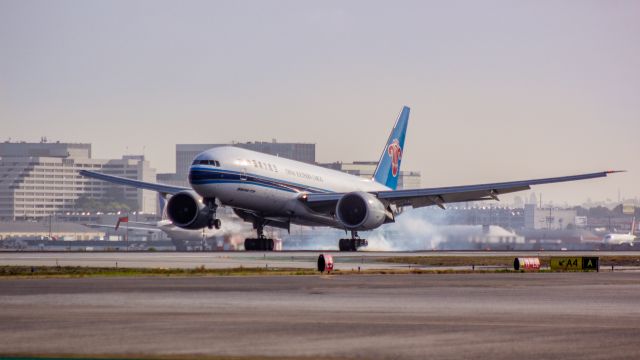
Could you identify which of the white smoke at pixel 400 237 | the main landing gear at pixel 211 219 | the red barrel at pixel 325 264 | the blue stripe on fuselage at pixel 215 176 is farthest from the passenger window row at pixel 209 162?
the red barrel at pixel 325 264

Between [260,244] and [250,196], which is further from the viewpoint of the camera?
[260,244]

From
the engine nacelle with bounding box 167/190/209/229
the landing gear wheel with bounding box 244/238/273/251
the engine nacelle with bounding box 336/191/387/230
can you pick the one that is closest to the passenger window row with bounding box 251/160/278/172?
A: the engine nacelle with bounding box 336/191/387/230

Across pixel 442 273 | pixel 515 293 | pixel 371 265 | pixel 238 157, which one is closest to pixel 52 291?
pixel 515 293

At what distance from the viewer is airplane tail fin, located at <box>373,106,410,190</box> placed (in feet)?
318

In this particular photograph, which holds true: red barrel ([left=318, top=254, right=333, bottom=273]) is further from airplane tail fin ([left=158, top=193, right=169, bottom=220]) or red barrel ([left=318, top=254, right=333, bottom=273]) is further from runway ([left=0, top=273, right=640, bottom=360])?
airplane tail fin ([left=158, top=193, right=169, bottom=220])

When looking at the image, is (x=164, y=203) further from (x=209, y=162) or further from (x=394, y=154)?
(x=209, y=162)

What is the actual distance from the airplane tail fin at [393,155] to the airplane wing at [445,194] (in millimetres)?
10975

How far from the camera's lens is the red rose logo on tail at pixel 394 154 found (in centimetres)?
9794

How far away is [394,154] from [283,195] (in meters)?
22.3

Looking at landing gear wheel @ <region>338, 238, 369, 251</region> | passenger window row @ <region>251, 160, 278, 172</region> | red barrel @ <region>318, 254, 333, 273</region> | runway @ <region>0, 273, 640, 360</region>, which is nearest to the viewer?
runway @ <region>0, 273, 640, 360</region>

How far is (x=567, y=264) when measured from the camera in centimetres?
5275

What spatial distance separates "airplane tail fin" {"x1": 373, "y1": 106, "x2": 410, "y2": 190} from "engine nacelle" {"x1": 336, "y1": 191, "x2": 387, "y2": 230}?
1687cm

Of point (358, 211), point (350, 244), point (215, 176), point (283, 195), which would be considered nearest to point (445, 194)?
point (350, 244)

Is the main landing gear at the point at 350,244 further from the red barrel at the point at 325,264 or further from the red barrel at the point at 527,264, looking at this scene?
the red barrel at the point at 325,264
